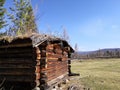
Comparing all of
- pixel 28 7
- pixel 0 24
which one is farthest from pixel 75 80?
pixel 28 7

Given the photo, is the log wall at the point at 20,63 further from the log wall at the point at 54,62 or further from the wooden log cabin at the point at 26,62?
the log wall at the point at 54,62

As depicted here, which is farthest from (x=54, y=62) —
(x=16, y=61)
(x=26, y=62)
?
(x=16, y=61)

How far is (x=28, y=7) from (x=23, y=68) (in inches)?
1257

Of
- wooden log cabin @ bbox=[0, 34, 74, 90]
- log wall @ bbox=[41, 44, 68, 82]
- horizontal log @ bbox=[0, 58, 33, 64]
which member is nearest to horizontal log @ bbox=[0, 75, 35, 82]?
wooden log cabin @ bbox=[0, 34, 74, 90]

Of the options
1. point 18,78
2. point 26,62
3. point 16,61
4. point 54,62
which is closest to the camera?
point 26,62

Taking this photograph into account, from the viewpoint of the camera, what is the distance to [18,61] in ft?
41.2

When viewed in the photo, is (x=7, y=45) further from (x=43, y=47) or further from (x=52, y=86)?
(x=52, y=86)

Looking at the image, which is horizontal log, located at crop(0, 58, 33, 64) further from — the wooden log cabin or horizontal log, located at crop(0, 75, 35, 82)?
horizontal log, located at crop(0, 75, 35, 82)

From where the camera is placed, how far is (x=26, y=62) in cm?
1230

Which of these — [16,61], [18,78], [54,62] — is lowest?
[18,78]

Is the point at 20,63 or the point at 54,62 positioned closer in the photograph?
the point at 20,63

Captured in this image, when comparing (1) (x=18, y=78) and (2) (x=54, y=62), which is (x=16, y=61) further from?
(2) (x=54, y=62)

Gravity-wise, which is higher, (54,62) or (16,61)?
(16,61)

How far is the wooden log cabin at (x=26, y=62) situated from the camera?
11.9 meters
